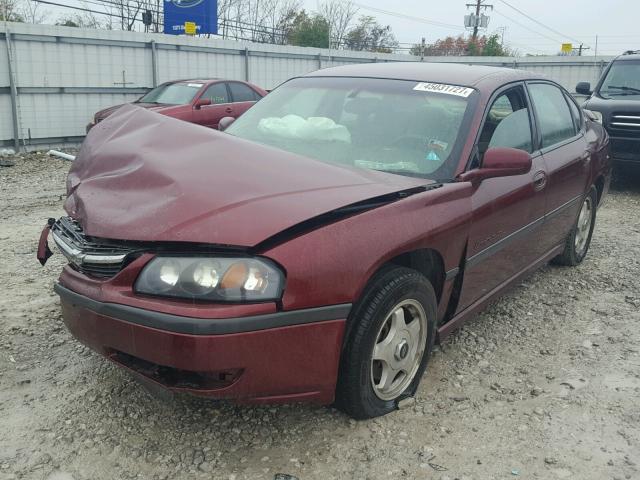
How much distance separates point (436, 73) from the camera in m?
3.64

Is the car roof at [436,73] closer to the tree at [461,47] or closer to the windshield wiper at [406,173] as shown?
the windshield wiper at [406,173]

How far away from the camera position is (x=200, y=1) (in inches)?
977

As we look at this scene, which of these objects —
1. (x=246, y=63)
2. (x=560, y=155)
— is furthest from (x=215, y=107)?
(x=560, y=155)

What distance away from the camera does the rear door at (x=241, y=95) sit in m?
11.8

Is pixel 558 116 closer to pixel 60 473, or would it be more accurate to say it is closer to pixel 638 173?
pixel 60 473

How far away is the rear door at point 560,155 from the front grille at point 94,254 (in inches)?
111

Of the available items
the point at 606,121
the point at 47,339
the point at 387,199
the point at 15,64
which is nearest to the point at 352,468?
the point at 387,199

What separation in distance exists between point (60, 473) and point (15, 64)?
11.1 m

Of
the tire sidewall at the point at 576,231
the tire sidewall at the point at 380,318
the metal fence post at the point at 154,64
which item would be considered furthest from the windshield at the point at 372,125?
the metal fence post at the point at 154,64

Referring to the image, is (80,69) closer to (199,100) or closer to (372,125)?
(199,100)

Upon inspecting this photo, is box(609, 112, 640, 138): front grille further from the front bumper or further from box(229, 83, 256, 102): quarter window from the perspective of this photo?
the front bumper

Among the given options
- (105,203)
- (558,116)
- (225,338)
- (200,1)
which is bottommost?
(225,338)

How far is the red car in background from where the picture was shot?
35.8ft

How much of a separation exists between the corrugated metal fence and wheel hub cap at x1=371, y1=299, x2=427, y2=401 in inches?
424
